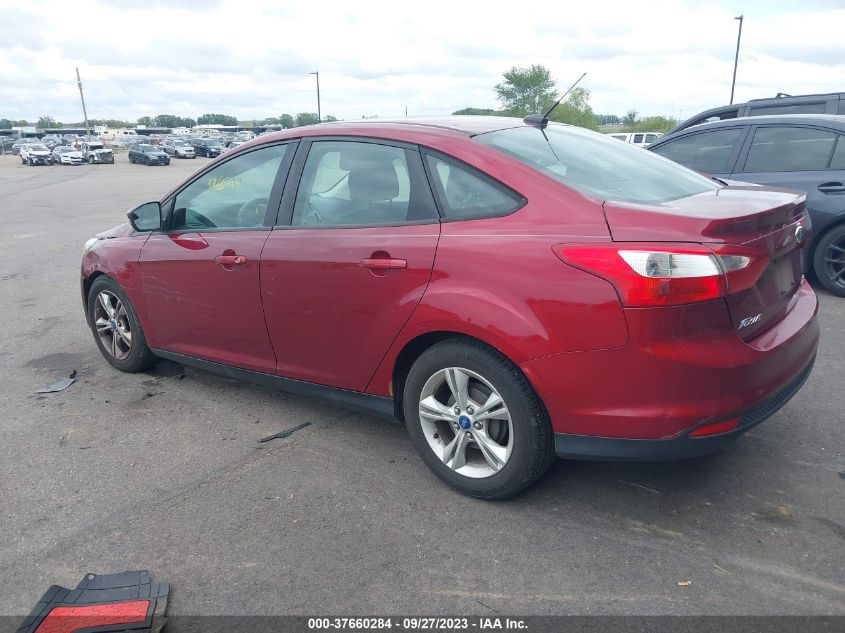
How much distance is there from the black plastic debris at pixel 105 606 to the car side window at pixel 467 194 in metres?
1.95

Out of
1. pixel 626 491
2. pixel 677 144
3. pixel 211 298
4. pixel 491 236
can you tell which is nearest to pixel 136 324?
pixel 211 298

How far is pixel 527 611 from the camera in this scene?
255 centimetres

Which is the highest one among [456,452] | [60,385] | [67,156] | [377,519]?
[456,452]

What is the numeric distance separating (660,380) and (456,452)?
103cm

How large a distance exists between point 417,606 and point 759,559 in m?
1.33

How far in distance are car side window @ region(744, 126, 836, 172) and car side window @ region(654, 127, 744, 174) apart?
7.9 inches

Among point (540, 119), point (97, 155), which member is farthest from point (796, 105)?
point (97, 155)

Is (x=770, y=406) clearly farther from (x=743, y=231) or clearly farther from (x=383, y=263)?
(x=383, y=263)

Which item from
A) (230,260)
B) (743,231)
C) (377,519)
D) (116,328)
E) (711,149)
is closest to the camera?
(743,231)

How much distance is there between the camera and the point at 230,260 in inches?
158

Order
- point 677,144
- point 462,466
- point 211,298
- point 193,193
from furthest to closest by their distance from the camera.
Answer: point 677,144
point 193,193
point 211,298
point 462,466

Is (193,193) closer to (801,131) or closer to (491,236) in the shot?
(491,236)

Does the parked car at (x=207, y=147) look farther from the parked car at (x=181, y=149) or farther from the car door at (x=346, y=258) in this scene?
the car door at (x=346, y=258)

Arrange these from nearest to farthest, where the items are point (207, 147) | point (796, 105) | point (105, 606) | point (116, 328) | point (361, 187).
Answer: point (105, 606) < point (361, 187) < point (116, 328) < point (796, 105) < point (207, 147)
